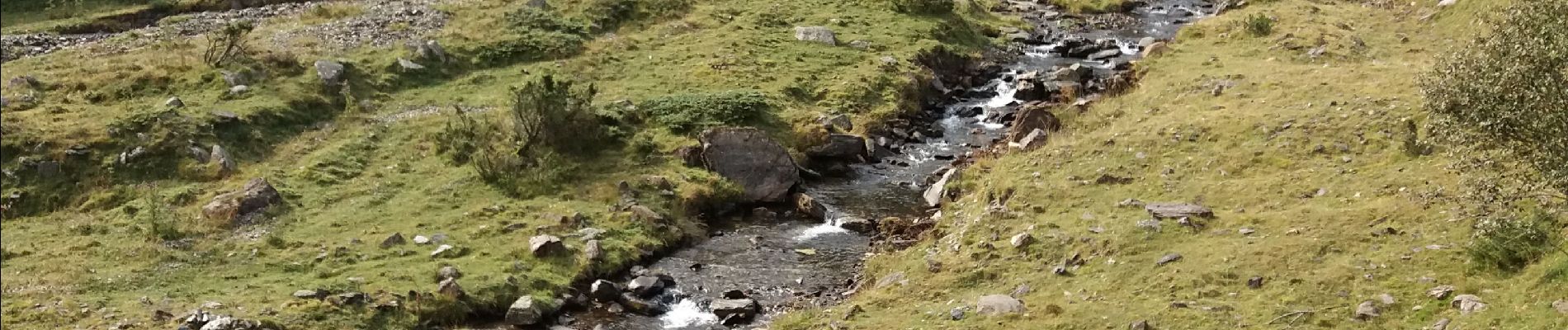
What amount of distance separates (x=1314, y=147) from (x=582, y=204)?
17.9 metres

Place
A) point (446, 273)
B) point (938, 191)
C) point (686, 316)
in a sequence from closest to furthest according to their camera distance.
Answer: point (686, 316) < point (446, 273) < point (938, 191)

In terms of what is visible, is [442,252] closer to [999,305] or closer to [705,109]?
[705,109]

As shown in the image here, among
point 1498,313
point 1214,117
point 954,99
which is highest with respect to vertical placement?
point 1498,313

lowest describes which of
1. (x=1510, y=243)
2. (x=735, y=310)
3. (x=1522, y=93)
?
(x=735, y=310)

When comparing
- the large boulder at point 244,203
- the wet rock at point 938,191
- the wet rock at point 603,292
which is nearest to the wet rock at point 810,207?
the wet rock at point 938,191

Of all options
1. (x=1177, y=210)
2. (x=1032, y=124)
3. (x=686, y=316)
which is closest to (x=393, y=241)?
(x=686, y=316)

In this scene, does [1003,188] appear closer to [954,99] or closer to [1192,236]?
[1192,236]

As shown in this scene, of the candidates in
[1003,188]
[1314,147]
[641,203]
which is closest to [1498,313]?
[1314,147]

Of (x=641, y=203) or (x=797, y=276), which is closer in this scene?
(x=797, y=276)

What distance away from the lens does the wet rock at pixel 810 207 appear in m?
32.1

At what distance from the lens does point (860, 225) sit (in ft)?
102

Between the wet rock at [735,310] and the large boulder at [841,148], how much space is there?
11.2 m

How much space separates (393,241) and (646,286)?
20.0ft

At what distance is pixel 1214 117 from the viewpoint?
33.0m
